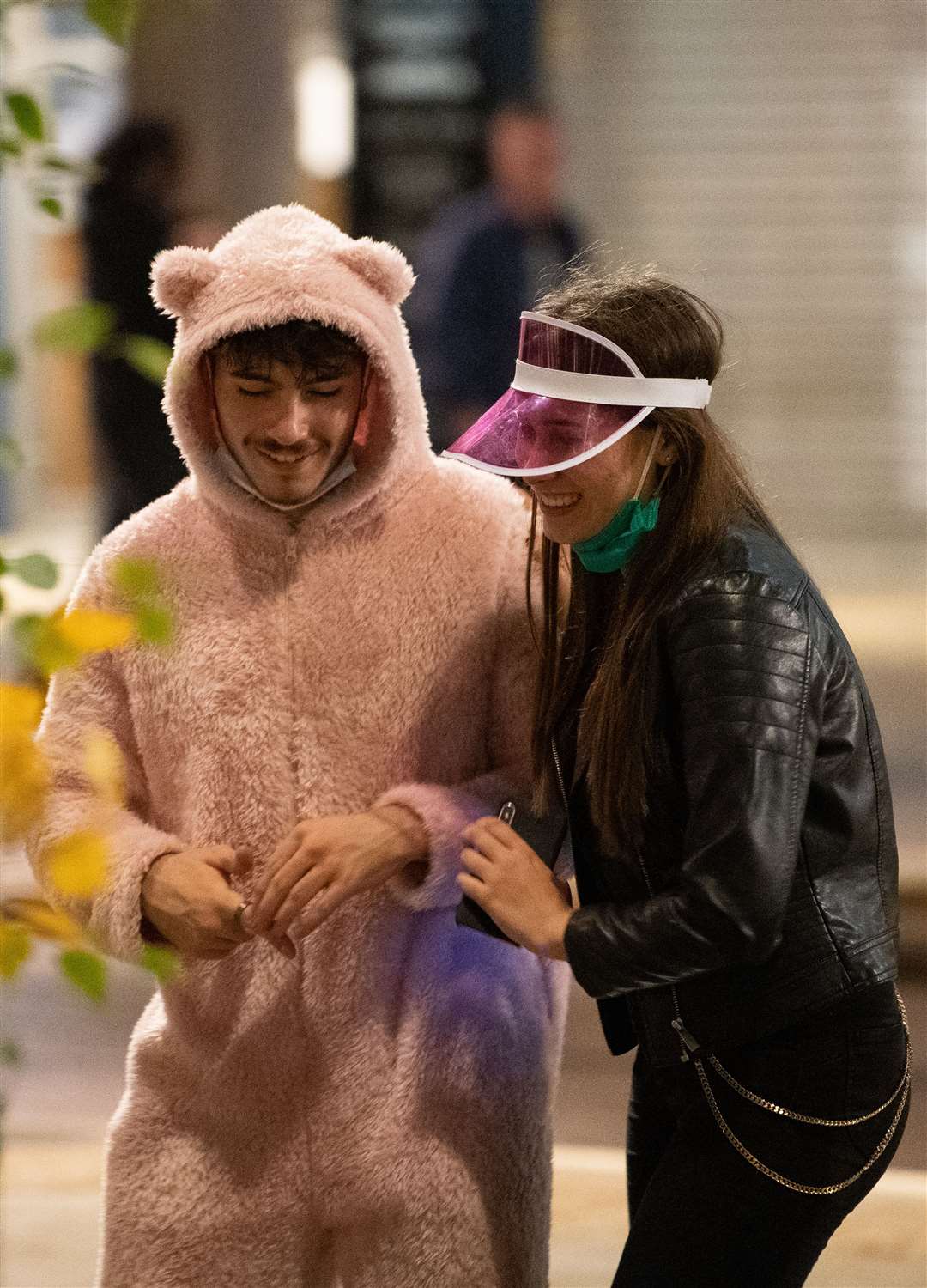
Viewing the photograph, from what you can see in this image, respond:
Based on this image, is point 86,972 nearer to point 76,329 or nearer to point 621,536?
point 76,329

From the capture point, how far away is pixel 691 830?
149cm

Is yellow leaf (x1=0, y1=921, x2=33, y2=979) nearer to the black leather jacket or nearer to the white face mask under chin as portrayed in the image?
the black leather jacket


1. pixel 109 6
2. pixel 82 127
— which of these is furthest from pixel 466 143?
pixel 109 6

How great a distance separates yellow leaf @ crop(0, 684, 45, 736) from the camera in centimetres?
83

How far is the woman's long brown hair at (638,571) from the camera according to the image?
154 cm

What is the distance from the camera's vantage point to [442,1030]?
1.75m

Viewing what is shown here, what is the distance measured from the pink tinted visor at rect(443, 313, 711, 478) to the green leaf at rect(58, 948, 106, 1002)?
79cm

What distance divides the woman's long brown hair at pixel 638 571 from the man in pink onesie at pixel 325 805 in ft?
0.40

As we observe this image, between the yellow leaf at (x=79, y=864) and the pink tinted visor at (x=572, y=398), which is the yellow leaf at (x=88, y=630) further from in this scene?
the pink tinted visor at (x=572, y=398)

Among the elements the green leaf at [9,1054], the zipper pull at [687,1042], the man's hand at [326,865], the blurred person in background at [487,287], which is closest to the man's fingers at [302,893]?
the man's hand at [326,865]

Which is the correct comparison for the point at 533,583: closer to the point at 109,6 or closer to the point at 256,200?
the point at 109,6

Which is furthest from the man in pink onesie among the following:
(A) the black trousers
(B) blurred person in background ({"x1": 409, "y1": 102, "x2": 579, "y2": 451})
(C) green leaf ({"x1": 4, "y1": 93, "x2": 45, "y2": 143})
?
(B) blurred person in background ({"x1": 409, "y1": 102, "x2": 579, "y2": 451})

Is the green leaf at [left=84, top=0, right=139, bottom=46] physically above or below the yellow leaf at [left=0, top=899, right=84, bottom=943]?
above

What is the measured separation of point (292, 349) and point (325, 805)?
0.44 meters
